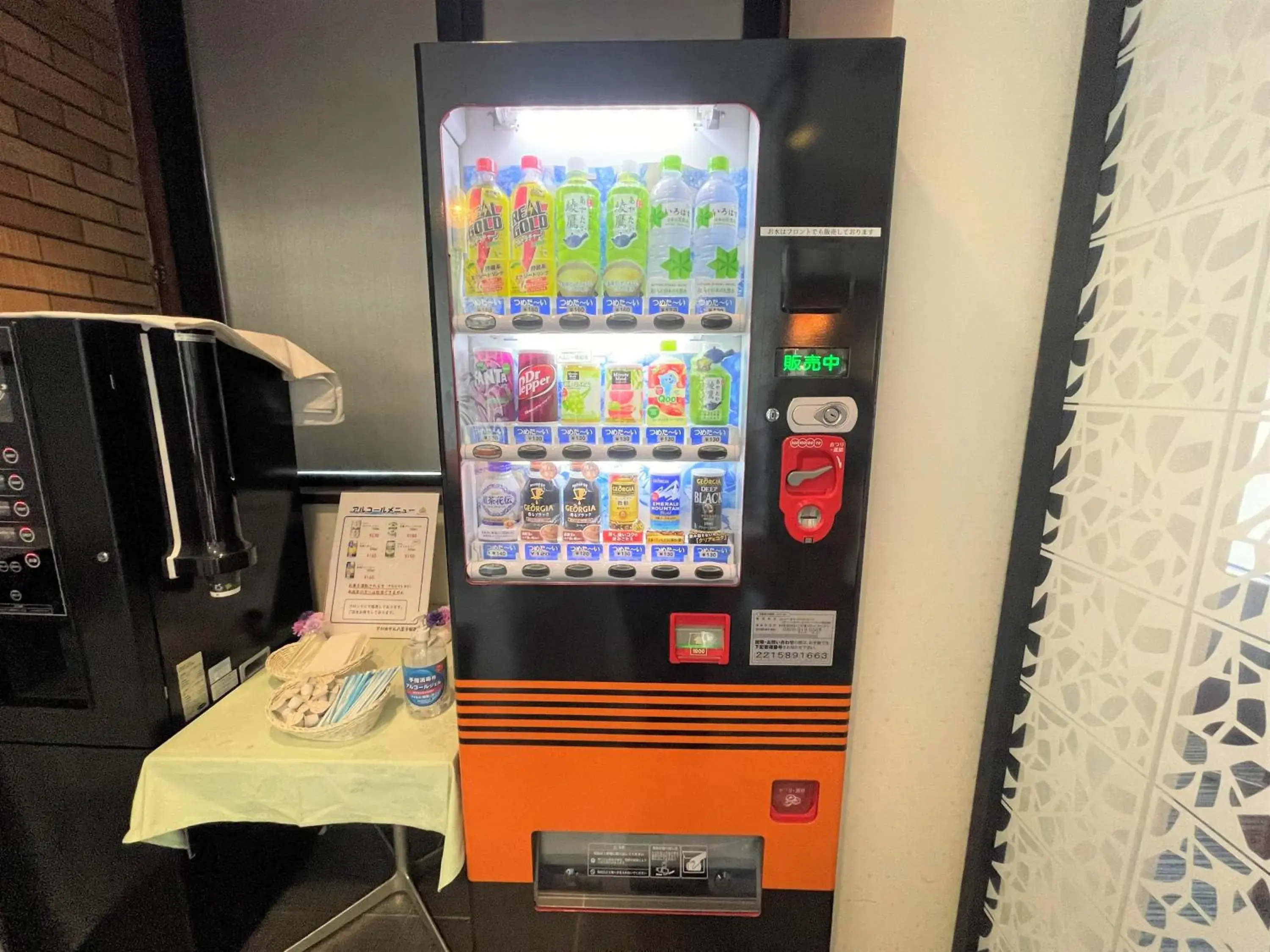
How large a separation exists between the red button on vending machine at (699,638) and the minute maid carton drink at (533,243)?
77 cm

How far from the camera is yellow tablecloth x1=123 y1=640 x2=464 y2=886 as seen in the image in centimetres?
136

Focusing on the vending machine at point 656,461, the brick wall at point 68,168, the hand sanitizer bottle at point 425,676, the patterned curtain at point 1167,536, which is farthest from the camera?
the brick wall at point 68,168

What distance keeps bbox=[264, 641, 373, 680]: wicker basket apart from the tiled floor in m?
0.88

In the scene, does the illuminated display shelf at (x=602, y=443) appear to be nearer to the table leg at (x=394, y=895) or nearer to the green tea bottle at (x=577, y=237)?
the green tea bottle at (x=577, y=237)

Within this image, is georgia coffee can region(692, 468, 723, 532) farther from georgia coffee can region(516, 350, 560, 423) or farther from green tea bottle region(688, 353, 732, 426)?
georgia coffee can region(516, 350, 560, 423)

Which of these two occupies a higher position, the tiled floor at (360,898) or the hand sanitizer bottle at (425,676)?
the hand sanitizer bottle at (425,676)

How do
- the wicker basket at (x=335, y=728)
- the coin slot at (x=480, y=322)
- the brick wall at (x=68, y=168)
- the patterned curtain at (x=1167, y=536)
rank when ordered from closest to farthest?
1. the patterned curtain at (x=1167, y=536)
2. the coin slot at (x=480, y=322)
3. the wicker basket at (x=335, y=728)
4. the brick wall at (x=68, y=168)

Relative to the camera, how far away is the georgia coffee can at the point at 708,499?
1.33m

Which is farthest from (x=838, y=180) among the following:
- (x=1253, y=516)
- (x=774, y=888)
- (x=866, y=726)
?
(x=774, y=888)

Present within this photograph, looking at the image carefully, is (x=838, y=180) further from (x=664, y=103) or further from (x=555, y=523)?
(x=555, y=523)

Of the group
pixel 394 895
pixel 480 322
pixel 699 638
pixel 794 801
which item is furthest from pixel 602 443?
pixel 394 895

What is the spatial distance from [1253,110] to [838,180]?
65 cm

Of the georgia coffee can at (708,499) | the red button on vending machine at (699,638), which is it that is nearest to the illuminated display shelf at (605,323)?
the georgia coffee can at (708,499)

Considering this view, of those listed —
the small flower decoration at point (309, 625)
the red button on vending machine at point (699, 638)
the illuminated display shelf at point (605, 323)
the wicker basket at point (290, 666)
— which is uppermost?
the illuminated display shelf at point (605, 323)
